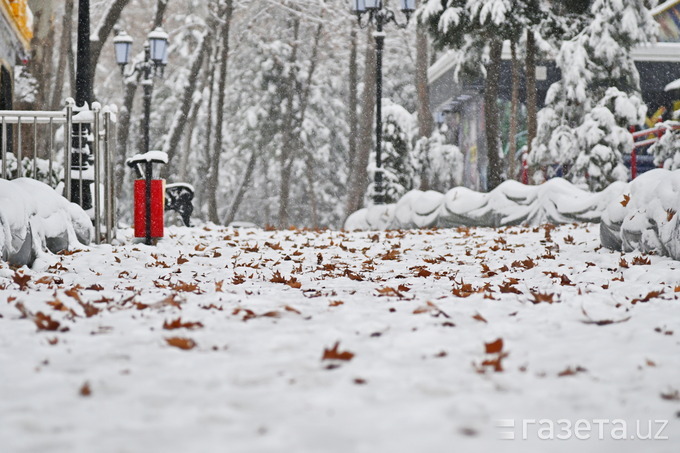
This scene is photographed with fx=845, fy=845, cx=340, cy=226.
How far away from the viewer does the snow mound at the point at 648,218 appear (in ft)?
A: 25.2

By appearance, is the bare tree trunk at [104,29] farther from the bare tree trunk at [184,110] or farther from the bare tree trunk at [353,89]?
the bare tree trunk at [353,89]

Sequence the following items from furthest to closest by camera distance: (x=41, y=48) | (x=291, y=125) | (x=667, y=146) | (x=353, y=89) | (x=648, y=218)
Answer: (x=291, y=125)
(x=353, y=89)
(x=41, y=48)
(x=667, y=146)
(x=648, y=218)

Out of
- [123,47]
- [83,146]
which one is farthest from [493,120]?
[83,146]

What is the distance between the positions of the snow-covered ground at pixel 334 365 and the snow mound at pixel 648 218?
1.36 m

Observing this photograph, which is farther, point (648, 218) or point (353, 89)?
point (353, 89)

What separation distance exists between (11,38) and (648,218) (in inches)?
634

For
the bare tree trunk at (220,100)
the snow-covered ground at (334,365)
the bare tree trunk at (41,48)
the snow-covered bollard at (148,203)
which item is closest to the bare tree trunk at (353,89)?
the bare tree trunk at (220,100)

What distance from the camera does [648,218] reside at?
327 inches

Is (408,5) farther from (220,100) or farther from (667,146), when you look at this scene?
(220,100)

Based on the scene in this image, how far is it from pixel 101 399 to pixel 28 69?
22.0m

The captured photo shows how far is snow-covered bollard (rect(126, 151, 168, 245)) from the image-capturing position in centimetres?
1052

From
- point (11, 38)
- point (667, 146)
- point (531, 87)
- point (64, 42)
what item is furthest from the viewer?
point (64, 42)

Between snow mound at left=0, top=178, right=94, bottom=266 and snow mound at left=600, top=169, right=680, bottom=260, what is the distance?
564 centimetres

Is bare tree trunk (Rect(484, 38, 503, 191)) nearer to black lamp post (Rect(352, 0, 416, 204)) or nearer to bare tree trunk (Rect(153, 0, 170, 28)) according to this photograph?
black lamp post (Rect(352, 0, 416, 204))
